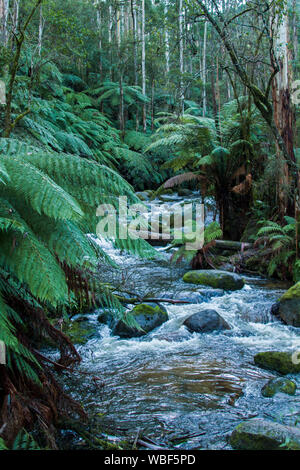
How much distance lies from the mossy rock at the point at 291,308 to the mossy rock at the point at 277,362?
1.13 m

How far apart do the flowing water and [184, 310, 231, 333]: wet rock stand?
88 mm

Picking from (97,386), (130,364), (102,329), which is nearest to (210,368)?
(130,364)

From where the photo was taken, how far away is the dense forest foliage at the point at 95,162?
4.35 ft

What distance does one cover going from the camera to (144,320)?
430cm

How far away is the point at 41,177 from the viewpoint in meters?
1.25

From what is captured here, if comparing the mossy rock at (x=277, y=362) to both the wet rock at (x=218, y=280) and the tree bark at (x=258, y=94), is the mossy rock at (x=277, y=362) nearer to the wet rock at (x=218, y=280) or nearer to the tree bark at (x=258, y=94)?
the wet rock at (x=218, y=280)

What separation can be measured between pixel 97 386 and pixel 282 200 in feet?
16.2

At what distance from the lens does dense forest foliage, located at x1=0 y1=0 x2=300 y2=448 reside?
4.35ft

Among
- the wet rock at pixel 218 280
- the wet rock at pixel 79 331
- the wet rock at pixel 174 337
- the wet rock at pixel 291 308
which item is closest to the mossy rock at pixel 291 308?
the wet rock at pixel 291 308

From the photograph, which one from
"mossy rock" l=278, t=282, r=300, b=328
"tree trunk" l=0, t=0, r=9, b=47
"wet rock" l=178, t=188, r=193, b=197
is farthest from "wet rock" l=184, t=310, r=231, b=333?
"wet rock" l=178, t=188, r=193, b=197

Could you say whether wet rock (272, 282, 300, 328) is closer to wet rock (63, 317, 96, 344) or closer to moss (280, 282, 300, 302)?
moss (280, 282, 300, 302)
